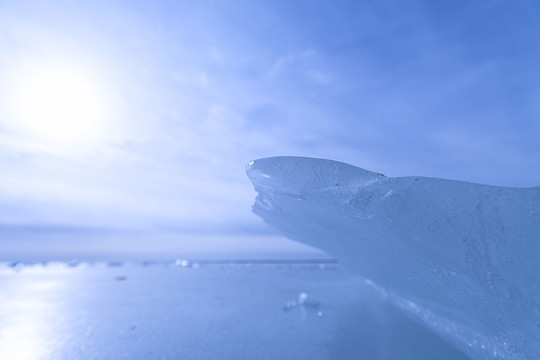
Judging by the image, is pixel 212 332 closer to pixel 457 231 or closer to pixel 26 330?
pixel 26 330

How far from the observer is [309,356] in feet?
12.7

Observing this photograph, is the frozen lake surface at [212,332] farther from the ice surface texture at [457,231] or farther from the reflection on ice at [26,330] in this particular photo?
the ice surface texture at [457,231]

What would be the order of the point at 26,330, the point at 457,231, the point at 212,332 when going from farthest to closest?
the point at 26,330, the point at 212,332, the point at 457,231

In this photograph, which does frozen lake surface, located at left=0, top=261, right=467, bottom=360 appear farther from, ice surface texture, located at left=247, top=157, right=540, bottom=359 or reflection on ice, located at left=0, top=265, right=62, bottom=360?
ice surface texture, located at left=247, top=157, right=540, bottom=359

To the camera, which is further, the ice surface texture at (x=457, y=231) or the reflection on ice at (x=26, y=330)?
the reflection on ice at (x=26, y=330)

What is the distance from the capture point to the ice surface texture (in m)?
2.14

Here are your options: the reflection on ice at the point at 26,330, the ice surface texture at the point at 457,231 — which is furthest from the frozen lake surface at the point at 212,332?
the ice surface texture at the point at 457,231

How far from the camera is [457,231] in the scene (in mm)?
2414

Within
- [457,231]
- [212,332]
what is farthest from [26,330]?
[457,231]

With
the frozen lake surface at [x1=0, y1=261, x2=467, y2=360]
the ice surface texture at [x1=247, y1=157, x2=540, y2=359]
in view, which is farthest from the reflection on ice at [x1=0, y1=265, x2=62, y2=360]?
the ice surface texture at [x1=247, y1=157, x2=540, y2=359]

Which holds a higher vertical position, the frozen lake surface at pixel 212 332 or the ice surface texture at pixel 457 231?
the ice surface texture at pixel 457 231

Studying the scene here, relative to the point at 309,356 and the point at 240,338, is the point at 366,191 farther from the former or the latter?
the point at 240,338

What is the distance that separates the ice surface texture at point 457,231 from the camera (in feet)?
7.02

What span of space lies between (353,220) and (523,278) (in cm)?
165
